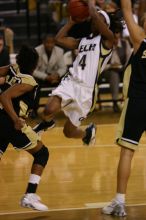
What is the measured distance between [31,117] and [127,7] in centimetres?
568

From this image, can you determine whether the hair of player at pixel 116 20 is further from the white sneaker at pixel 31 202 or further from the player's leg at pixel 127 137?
the white sneaker at pixel 31 202

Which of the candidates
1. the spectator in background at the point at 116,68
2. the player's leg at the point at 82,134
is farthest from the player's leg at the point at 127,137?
the spectator in background at the point at 116,68

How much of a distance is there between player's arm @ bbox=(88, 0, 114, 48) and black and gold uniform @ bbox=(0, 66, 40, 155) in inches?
40.3

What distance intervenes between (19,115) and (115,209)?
1.13m

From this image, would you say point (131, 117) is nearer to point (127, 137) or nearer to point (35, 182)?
point (127, 137)

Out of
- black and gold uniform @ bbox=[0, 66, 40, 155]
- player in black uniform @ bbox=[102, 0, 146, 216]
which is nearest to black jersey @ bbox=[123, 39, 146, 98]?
player in black uniform @ bbox=[102, 0, 146, 216]

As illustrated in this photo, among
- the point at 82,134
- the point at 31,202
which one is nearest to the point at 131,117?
the point at 31,202

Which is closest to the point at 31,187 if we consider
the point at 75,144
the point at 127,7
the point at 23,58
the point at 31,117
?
the point at 23,58

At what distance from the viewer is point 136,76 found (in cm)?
546

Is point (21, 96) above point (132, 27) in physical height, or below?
below

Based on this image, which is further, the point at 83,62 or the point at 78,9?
the point at 83,62

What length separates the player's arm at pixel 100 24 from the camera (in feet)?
20.3

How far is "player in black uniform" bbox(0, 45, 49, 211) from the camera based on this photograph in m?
5.44

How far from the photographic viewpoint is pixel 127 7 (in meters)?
5.31
